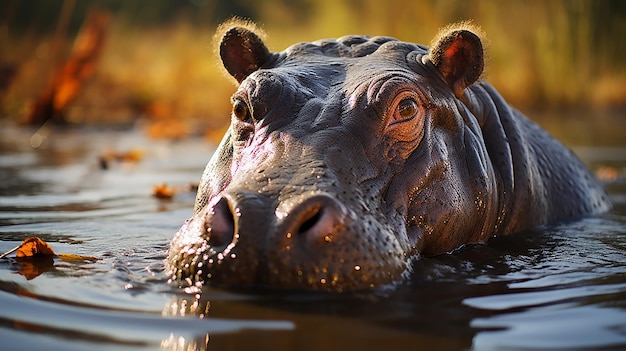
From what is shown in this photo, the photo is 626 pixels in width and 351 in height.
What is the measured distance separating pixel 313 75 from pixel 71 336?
6.40 feet

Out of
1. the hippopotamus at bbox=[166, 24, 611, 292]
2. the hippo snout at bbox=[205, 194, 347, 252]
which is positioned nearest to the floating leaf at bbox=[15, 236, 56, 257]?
the hippopotamus at bbox=[166, 24, 611, 292]

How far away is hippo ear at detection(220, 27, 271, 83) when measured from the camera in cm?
503

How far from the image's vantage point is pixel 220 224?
339cm

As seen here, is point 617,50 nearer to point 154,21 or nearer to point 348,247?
point 154,21

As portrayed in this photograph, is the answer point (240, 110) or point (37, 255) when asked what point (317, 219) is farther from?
point (37, 255)

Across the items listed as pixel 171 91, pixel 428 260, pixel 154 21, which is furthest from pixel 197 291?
pixel 154 21

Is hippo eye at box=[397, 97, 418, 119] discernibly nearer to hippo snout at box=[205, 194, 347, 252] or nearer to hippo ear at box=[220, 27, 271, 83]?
hippo snout at box=[205, 194, 347, 252]

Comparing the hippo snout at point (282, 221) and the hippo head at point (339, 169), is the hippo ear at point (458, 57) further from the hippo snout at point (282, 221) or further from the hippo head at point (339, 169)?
the hippo snout at point (282, 221)

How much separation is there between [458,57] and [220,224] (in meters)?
1.95

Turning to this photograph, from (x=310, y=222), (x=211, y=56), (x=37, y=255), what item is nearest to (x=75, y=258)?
(x=37, y=255)

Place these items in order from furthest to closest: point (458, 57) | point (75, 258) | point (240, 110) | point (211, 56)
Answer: point (211, 56) → point (458, 57) → point (240, 110) → point (75, 258)

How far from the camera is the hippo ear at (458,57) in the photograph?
467cm

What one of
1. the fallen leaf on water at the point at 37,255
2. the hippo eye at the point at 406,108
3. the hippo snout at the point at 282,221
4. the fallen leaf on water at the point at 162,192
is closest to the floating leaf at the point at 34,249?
the fallen leaf on water at the point at 37,255

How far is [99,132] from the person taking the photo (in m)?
14.3
